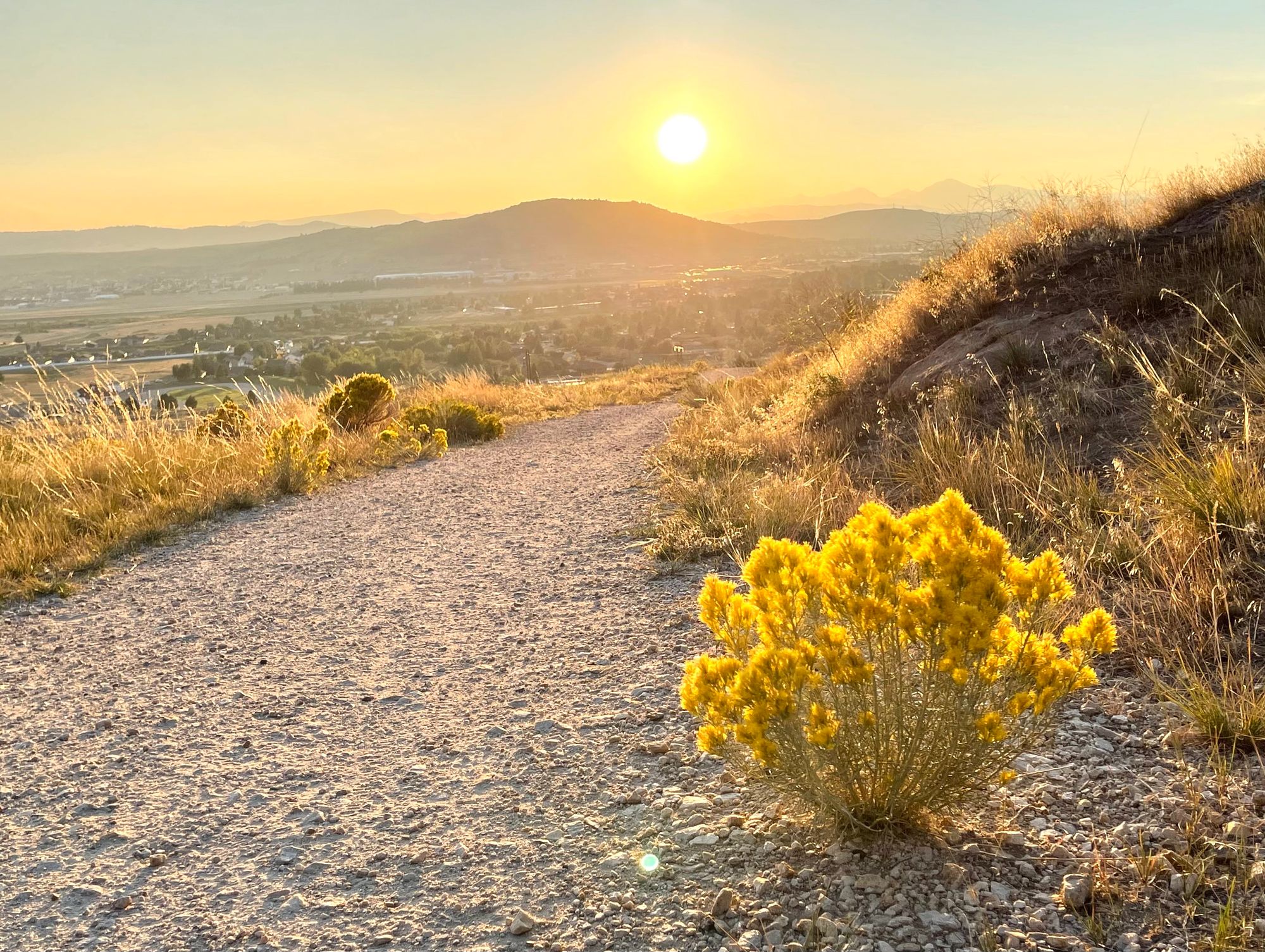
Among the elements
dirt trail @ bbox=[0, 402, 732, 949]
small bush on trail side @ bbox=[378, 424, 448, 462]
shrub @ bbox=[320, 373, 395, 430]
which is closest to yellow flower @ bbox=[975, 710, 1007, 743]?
dirt trail @ bbox=[0, 402, 732, 949]

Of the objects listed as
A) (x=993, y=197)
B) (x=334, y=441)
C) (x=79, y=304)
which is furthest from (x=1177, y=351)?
(x=79, y=304)

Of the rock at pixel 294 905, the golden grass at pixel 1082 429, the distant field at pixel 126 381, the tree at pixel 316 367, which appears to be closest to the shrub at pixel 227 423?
the distant field at pixel 126 381

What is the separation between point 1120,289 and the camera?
7.18 metres

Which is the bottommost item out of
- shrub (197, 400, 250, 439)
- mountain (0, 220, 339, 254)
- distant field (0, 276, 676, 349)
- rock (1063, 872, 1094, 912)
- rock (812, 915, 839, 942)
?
rock (812, 915, 839, 942)

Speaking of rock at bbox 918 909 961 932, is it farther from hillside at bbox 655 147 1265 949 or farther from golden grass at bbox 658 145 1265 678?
golden grass at bbox 658 145 1265 678

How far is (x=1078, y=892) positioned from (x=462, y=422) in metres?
10.5

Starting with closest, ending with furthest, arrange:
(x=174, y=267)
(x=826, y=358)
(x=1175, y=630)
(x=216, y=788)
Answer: (x=216, y=788) → (x=1175, y=630) → (x=826, y=358) → (x=174, y=267)

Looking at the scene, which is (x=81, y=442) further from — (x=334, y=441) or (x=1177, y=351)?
(x=1177, y=351)

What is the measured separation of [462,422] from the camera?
11.6m

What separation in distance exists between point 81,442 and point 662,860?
24.8 ft

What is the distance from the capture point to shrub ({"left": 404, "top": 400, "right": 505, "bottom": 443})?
11359 millimetres

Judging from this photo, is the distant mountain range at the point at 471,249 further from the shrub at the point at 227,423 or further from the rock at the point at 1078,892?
the rock at the point at 1078,892

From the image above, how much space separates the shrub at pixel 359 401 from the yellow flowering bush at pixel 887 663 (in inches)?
380

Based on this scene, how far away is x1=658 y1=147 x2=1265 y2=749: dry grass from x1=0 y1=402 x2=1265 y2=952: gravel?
706 mm
